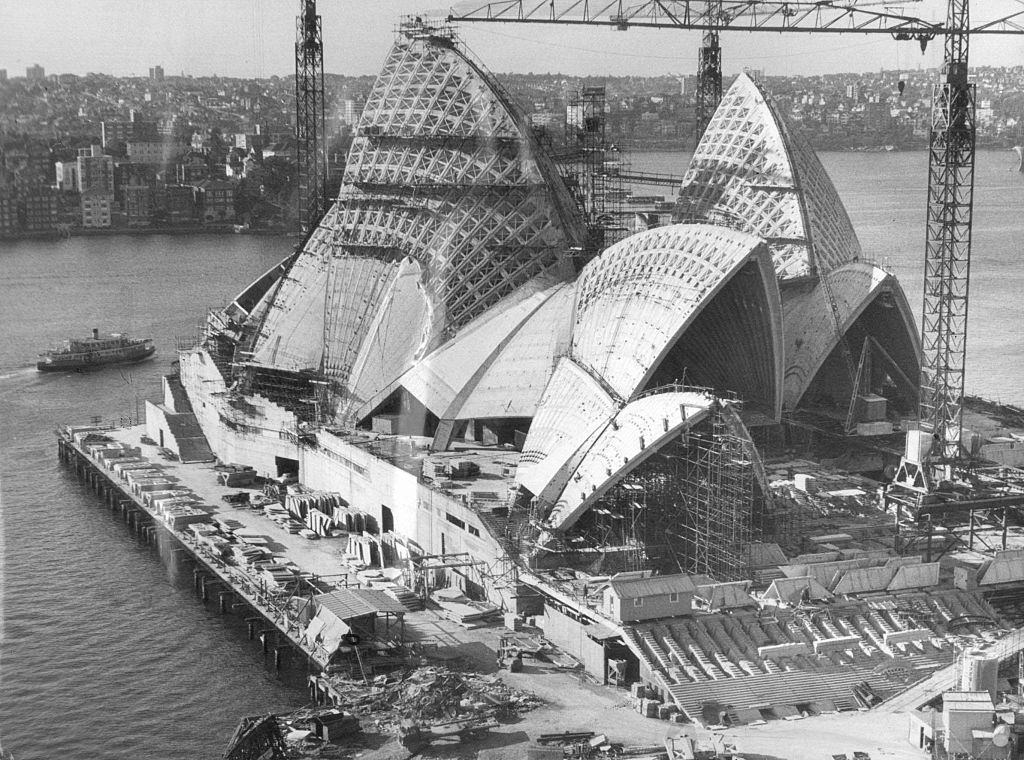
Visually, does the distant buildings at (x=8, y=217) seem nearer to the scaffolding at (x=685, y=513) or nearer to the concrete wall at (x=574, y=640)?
the concrete wall at (x=574, y=640)

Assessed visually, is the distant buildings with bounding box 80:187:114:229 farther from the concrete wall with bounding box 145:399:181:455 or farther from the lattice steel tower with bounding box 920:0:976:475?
the lattice steel tower with bounding box 920:0:976:475

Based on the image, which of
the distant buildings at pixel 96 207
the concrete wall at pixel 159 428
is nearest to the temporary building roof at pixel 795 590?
the concrete wall at pixel 159 428

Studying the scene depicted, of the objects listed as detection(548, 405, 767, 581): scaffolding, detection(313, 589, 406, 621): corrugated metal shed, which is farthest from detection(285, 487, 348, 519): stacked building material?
detection(548, 405, 767, 581): scaffolding

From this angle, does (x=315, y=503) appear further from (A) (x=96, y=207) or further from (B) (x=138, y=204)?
(B) (x=138, y=204)

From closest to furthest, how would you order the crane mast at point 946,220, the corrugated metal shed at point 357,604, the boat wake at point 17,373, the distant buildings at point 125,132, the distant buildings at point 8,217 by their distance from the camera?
the corrugated metal shed at point 357,604
the distant buildings at point 8,217
the crane mast at point 946,220
the distant buildings at point 125,132
the boat wake at point 17,373

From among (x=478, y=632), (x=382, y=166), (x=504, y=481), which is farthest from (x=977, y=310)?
(x=478, y=632)

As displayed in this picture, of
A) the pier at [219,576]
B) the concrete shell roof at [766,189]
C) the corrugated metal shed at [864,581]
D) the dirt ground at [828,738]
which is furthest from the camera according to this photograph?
the concrete shell roof at [766,189]

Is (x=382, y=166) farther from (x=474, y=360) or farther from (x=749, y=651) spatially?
(x=749, y=651)
